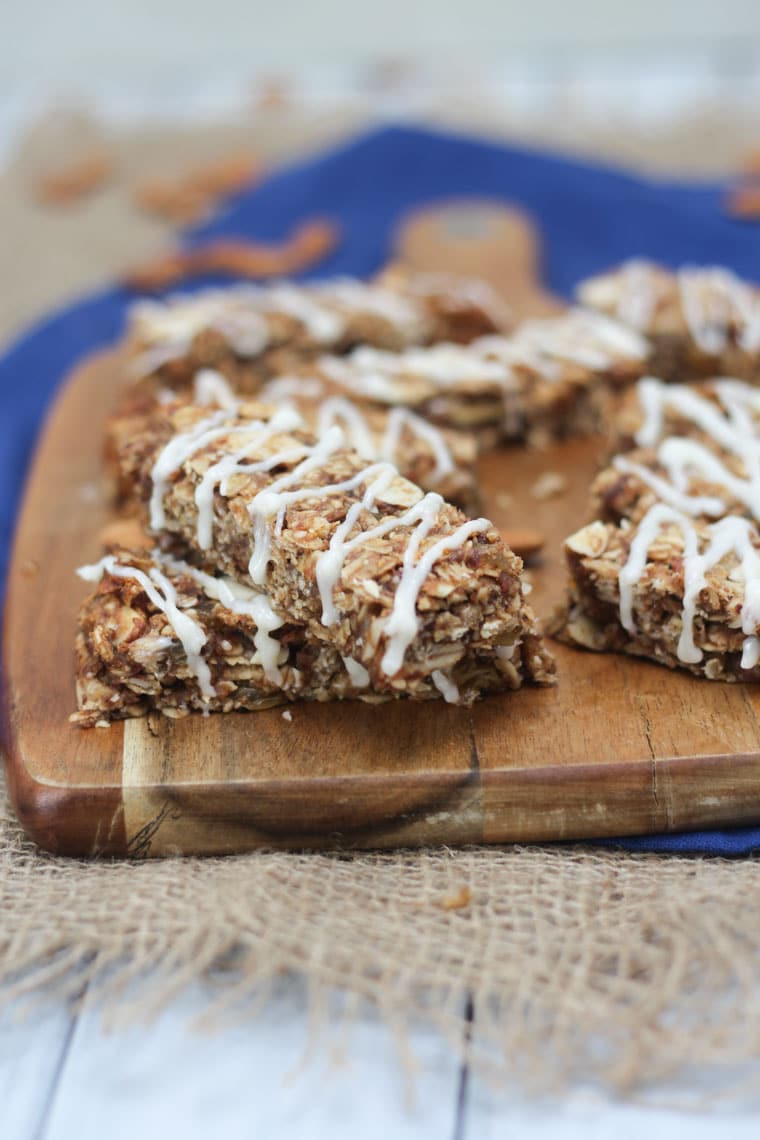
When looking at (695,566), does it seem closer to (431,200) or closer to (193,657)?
(193,657)

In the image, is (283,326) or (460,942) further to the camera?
(283,326)

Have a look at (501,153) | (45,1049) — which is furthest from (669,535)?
(501,153)

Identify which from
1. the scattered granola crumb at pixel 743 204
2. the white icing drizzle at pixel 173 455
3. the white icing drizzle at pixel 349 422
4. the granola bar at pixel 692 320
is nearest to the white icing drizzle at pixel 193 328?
the white icing drizzle at pixel 349 422

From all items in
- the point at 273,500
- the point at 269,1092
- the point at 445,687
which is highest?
the point at 273,500

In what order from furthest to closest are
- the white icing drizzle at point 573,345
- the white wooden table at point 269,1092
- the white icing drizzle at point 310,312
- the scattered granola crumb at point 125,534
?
the white icing drizzle at point 310,312, the white icing drizzle at point 573,345, the scattered granola crumb at point 125,534, the white wooden table at point 269,1092

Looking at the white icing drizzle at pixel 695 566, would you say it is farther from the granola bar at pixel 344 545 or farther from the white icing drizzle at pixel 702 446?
the granola bar at pixel 344 545

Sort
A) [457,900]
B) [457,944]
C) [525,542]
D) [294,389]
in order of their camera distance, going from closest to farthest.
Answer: [457,944] → [457,900] → [525,542] → [294,389]

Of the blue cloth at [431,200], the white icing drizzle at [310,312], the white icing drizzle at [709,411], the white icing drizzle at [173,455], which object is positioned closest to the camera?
the white icing drizzle at [173,455]

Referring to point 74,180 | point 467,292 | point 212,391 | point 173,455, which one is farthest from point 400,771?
point 74,180
